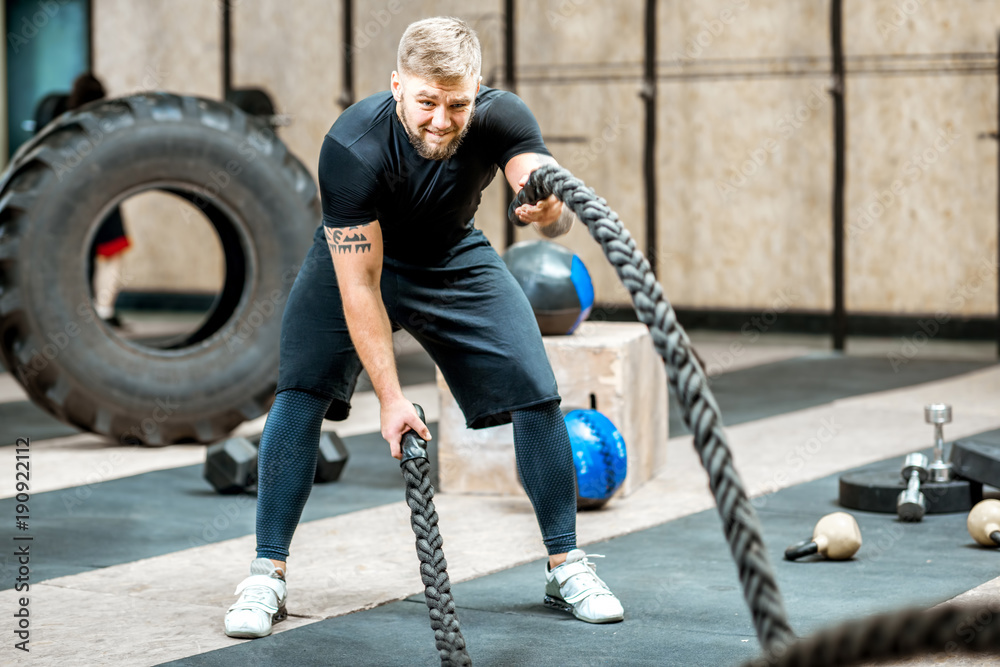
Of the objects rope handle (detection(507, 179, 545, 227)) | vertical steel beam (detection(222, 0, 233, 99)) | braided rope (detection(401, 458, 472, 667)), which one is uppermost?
vertical steel beam (detection(222, 0, 233, 99))

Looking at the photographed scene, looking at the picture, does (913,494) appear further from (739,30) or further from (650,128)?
(739,30)

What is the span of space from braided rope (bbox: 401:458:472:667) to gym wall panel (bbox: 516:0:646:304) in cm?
614

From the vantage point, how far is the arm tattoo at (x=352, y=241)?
243 cm

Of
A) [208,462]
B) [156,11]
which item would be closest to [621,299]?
[156,11]

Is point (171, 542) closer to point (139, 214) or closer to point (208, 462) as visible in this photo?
point (208, 462)

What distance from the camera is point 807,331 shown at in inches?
322

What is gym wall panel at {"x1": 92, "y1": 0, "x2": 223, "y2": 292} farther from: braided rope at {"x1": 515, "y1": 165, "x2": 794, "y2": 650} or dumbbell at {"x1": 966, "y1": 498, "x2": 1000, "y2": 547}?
braided rope at {"x1": 515, "y1": 165, "x2": 794, "y2": 650}

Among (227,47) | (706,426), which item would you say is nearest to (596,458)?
(706,426)

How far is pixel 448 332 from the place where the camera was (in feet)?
8.63

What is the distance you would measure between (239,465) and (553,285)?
115 centimetres

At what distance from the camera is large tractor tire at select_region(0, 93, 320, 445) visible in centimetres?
464

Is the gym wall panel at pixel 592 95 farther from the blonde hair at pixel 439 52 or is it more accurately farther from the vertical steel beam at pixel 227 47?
the blonde hair at pixel 439 52

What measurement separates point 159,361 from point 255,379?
0.37 meters

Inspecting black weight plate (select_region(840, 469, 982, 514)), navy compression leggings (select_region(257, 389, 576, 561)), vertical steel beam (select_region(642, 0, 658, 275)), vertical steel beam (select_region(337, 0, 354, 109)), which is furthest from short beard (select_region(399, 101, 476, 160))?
vertical steel beam (select_region(337, 0, 354, 109))
